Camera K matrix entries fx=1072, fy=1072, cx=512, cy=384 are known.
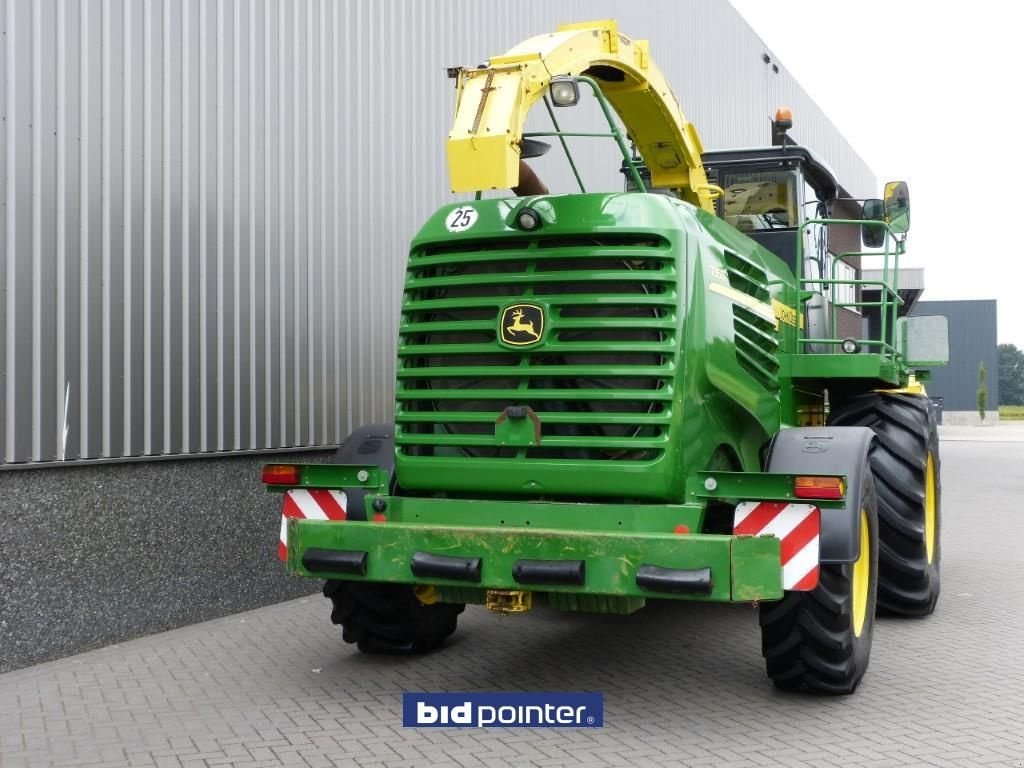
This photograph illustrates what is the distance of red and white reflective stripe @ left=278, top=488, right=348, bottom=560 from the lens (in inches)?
216

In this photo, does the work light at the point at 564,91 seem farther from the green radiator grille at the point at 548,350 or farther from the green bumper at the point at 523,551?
the green bumper at the point at 523,551

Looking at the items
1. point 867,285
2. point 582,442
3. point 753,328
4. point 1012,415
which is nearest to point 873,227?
point 867,285

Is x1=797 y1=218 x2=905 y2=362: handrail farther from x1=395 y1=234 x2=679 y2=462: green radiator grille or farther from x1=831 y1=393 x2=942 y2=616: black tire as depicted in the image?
x1=395 y1=234 x2=679 y2=462: green radiator grille

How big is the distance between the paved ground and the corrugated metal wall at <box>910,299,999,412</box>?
5895 centimetres

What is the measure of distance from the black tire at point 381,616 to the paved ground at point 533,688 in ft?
0.36

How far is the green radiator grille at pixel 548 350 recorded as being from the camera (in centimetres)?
484

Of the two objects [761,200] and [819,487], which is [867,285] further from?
[819,487]

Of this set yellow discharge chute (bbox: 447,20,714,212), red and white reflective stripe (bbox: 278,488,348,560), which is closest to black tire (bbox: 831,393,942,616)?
yellow discharge chute (bbox: 447,20,714,212)

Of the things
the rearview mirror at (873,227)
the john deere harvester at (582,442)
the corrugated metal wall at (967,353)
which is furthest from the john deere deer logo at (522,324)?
the corrugated metal wall at (967,353)

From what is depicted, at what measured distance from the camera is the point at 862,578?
218 inches

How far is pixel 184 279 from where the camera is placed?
691 centimetres

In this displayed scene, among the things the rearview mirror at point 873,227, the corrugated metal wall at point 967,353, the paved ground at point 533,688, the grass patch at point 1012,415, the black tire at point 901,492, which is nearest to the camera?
the paved ground at point 533,688

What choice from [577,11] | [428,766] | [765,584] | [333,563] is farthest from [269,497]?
[577,11]

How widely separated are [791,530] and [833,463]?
617 millimetres
